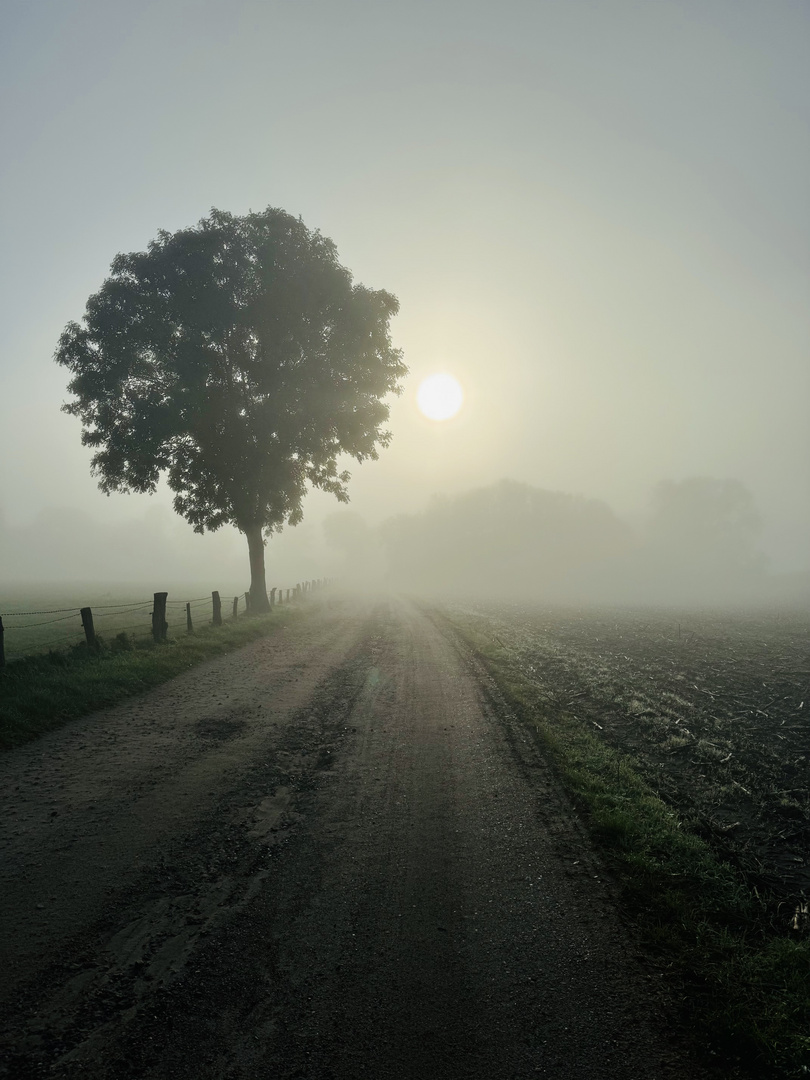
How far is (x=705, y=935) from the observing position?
407cm

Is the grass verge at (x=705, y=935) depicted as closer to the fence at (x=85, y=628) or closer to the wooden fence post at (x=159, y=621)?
the fence at (x=85, y=628)

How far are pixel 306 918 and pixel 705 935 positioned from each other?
123 inches

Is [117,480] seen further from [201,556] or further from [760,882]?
[201,556]

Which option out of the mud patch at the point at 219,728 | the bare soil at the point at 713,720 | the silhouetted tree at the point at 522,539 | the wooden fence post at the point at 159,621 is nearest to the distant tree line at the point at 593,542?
the silhouetted tree at the point at 522,539

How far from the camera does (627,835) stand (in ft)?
18.1

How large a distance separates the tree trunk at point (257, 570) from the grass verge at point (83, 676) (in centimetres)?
886

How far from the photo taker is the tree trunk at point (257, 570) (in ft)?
85.6

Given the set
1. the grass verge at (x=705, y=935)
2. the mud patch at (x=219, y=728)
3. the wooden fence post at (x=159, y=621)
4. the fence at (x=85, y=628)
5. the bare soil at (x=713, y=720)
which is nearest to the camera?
the grass verge at (x=705, y=935)

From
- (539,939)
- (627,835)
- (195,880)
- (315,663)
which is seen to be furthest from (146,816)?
(315,663)

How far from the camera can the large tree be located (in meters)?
23.4

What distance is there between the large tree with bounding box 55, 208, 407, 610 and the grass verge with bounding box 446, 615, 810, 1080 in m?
20.8

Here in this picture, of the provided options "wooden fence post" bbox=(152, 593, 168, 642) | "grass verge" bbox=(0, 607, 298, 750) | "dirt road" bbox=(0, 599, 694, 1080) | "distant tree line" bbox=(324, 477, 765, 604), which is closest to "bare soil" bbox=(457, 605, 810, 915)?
"dirt road" bbox=(0, 599, 694, 1080)

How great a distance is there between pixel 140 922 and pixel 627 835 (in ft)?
15.2

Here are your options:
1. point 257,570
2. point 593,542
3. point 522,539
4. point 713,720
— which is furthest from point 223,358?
point 593,542
